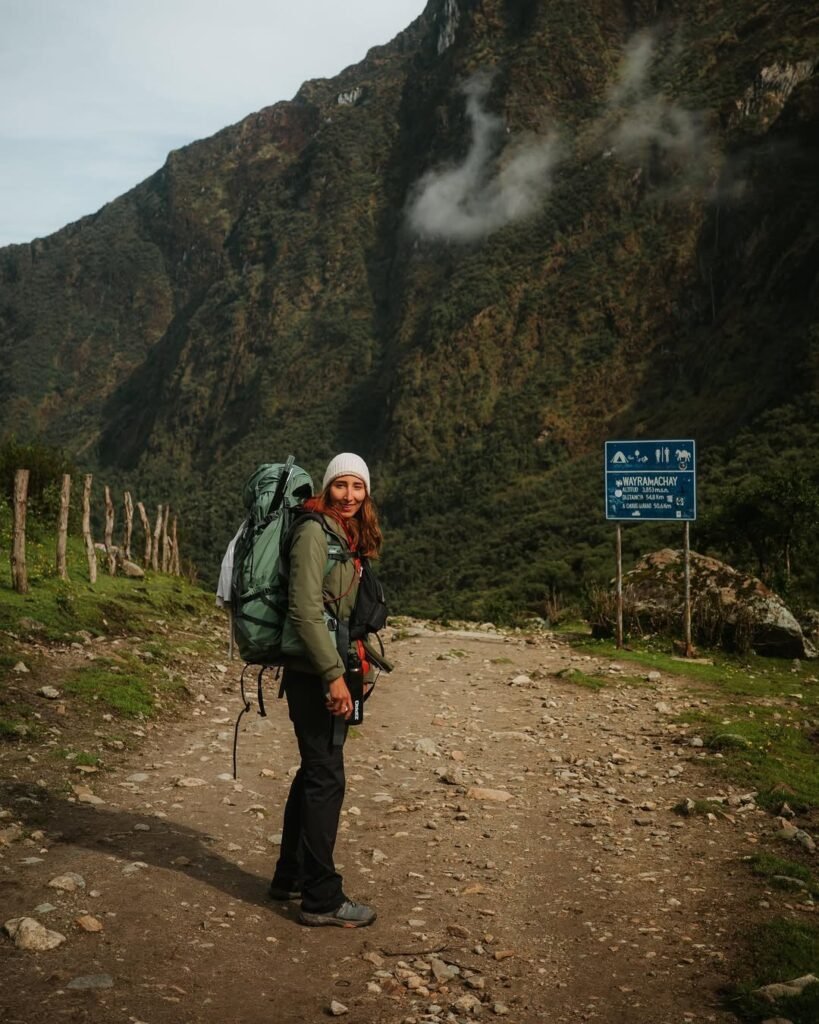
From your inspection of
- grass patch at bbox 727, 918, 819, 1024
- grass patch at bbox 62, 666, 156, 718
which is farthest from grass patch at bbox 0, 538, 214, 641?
grass patch at bbox 727, 918, 819, 1024

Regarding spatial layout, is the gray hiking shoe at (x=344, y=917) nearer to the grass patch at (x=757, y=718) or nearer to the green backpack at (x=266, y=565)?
the green backpack at (x=266, y=565)

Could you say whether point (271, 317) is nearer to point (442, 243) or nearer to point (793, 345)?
point (442, 243)

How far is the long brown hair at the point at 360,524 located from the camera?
4785mm

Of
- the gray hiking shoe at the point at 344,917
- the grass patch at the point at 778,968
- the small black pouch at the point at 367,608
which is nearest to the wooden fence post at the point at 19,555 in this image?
the small black pouch at the point at 367,608

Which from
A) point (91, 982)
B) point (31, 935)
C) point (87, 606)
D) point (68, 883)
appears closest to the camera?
point (91, 982)

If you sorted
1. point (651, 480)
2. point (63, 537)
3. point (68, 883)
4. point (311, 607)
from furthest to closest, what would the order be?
point (63, 537), point (651, 480), point (68, 883), point (311, 607)

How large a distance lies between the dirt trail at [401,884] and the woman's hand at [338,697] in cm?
103

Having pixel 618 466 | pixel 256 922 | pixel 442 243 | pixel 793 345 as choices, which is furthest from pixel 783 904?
pixel 442 243

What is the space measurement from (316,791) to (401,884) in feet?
2.98

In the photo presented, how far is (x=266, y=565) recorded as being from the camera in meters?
4.62

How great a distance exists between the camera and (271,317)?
153500mm

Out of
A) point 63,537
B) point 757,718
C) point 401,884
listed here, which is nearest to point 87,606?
point 63,537

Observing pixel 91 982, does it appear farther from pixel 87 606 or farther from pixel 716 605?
pixel 716 605

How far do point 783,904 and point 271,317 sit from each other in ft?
506
